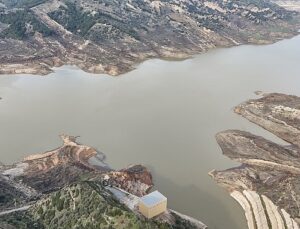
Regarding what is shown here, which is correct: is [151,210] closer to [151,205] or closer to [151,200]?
[151,205]

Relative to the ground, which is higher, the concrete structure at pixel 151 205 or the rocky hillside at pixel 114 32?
the concrete structure at pixel 151 205

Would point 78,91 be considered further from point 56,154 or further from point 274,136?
point 274,136

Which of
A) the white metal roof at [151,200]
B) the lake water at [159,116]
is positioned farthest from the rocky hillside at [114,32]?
the white metal roof at [151,200]

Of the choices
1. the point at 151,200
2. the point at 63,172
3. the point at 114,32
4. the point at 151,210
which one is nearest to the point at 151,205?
the point at 151,210

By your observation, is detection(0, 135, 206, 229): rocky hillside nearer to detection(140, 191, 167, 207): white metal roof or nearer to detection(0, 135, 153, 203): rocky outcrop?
detection(0, 135, 153, 203): rocky outcrop

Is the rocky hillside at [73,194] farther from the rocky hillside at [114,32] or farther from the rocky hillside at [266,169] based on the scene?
the rocky hillside at [114,32]

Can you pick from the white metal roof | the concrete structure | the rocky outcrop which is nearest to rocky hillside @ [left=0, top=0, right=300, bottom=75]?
the rocky outcrop
